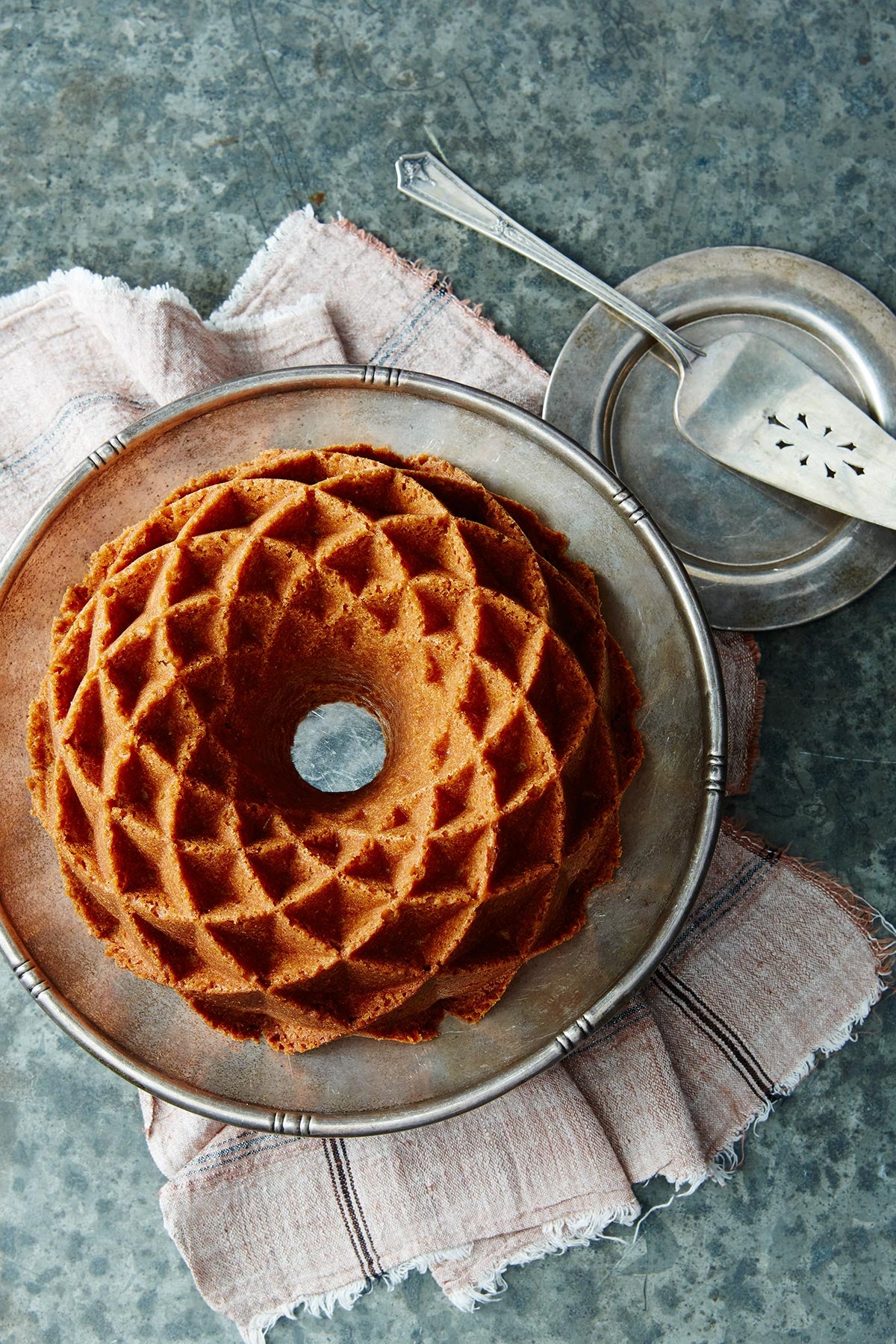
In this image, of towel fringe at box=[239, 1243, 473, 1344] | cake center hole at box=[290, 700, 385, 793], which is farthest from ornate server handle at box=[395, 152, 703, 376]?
towel fringe at box=[239, 1243, 473, 1344]

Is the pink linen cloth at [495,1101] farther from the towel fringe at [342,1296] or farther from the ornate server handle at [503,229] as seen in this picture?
the ornate server handle at [503,229]

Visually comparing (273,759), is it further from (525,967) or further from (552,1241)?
(552,1241)

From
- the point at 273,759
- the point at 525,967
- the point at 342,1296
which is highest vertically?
the point at 273,759

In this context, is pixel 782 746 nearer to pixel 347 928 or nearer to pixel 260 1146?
pixel 347 928

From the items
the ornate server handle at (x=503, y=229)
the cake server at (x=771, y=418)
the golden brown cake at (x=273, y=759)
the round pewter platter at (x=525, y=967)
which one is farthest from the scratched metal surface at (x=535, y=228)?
the golden brown cake at (x=273, y=759)

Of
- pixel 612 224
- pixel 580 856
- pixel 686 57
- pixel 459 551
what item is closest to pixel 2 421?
pixel 459 551

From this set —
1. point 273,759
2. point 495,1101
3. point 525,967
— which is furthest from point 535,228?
point 495,1101

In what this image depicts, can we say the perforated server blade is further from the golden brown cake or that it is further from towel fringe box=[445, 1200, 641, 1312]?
towel fringe box=[445, 1200, 641, 1312]
